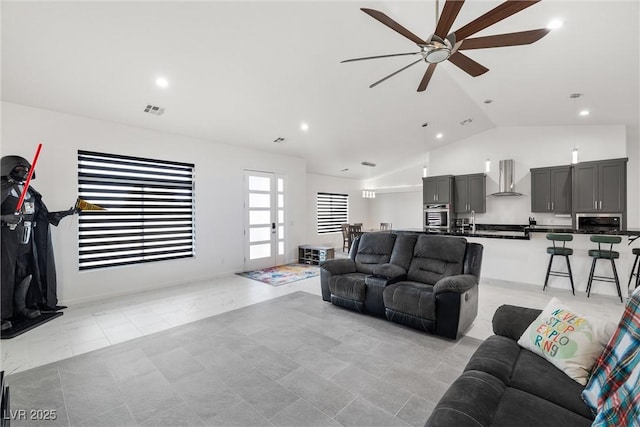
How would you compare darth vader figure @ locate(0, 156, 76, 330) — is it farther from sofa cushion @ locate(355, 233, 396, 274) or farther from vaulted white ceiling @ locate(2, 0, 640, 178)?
sofa cushion @ locate(355, 233, 396, 274)

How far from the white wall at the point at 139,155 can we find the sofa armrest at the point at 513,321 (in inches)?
205

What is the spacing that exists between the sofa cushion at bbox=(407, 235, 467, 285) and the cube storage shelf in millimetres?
3393

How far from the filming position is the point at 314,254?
736 cm

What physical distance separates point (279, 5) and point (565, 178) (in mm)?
6530

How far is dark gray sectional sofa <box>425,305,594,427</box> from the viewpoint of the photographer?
122 cm

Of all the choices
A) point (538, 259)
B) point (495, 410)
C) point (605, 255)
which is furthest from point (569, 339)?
point (538, 259)

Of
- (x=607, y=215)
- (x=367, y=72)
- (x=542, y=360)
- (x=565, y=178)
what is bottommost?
(x=542, y=360)

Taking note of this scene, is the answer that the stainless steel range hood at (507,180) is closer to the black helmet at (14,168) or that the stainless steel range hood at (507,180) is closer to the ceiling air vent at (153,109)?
the ceiling air vent at (153,109)

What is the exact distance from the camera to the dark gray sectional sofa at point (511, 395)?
1.22m

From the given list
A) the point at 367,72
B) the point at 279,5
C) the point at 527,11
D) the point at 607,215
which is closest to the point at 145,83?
the point at 279,5

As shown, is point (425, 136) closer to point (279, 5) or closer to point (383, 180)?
point (383, 180)

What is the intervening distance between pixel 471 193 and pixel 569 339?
6.27 meters

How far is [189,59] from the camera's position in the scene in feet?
11.5

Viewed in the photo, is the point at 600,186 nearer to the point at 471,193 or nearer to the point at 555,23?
the point at 471,193
